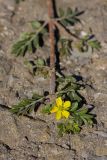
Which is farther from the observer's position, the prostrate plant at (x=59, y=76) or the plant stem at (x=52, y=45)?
the plant stem at (x=52, y=45)

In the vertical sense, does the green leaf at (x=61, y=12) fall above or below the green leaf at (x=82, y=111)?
above

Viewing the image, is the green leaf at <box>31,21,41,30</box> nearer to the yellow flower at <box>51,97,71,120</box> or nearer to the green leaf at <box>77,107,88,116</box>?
the yellow flower at <box>51,97,71,120</box>

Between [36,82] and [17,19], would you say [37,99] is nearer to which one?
[36,82]

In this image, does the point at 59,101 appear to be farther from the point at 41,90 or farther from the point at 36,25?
the point at 36,25

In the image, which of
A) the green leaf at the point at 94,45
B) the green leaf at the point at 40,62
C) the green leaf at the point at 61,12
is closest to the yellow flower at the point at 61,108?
the green leaf at the point at 40,62

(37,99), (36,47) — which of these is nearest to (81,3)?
(36,47)

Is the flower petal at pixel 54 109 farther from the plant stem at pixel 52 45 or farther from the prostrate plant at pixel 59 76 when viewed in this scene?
the plant stem at pixel 52 45

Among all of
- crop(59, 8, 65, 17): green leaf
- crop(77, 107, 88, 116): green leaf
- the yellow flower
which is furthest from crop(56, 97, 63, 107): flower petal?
crop(59, 8, 65, 17): green leaf

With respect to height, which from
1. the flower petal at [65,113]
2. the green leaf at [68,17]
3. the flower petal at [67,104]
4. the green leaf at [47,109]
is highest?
the green leaf at [68,17]
